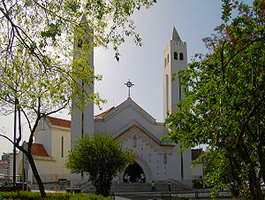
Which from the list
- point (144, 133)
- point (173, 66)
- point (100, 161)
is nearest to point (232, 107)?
point (100, 161)

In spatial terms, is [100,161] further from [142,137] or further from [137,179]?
[137,179]

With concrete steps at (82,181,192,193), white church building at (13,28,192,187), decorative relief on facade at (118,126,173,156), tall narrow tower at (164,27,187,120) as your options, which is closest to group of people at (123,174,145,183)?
white church building at (13,28,192,187)

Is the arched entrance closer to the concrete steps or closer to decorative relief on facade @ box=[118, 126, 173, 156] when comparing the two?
the concrete steps

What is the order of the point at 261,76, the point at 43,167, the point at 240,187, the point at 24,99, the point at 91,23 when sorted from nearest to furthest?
the point at 261,76, the point at 240,187, the point at 91,23, the point at 24,99, the point at 43,167

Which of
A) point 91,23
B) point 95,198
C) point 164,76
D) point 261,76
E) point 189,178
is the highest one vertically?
point 164,76

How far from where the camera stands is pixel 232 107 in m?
8.02

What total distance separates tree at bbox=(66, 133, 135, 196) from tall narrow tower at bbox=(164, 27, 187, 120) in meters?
21.9

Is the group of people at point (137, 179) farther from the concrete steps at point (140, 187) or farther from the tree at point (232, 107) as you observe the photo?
the tree at point (232, 107)

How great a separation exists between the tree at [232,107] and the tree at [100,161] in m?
9.32

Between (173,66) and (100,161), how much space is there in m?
25.3

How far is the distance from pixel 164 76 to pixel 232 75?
1363 inches

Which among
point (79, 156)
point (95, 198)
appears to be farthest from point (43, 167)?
point (95, 198)

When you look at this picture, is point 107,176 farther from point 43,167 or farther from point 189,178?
point 43,167

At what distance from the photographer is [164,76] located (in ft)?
143
